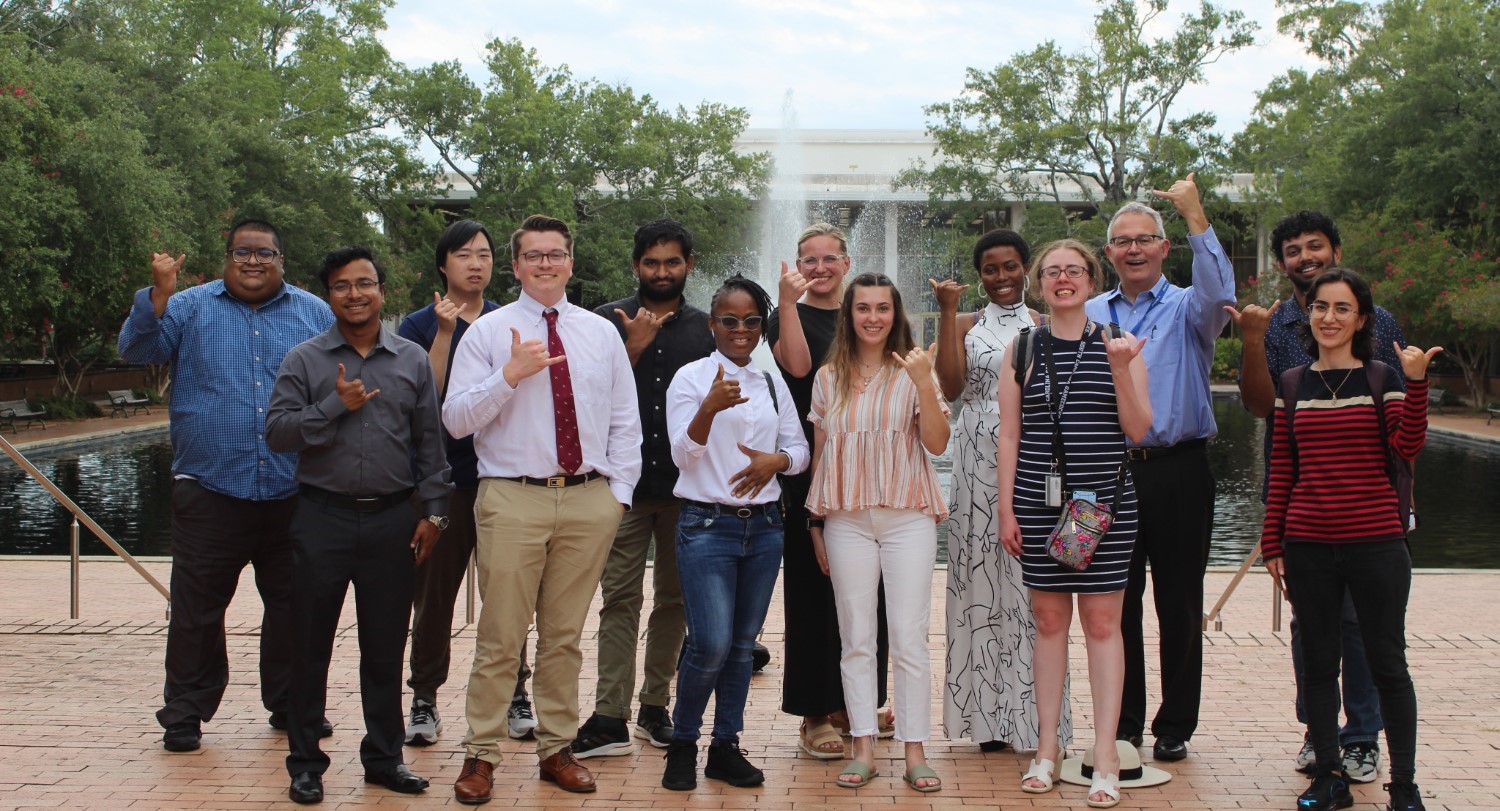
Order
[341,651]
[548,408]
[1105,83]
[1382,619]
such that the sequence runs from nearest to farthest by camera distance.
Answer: [1382,619]
[548,408]
[341,651]
[1105,83]

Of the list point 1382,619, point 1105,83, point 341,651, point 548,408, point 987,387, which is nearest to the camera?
point 1382,619

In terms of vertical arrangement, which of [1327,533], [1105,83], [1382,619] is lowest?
[1382,619]

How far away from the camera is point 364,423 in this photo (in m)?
4.96

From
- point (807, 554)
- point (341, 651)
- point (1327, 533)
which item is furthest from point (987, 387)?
point (341, 651)

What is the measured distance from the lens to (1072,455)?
16.1 feet

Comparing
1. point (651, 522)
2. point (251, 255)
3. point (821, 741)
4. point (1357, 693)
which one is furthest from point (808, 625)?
point (251, 255)

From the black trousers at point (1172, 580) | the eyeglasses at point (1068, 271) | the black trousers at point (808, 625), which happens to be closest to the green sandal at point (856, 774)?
the black trousers at point (808, 625)

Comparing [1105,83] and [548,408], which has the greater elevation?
[1105,83]

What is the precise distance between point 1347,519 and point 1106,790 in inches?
50.7

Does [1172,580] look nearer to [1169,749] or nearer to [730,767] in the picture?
[1169,749]

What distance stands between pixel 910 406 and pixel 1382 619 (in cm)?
182

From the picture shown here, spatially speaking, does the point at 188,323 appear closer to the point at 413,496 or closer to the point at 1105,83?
the point at 413,496

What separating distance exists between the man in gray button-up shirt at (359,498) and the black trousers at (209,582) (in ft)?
2.23

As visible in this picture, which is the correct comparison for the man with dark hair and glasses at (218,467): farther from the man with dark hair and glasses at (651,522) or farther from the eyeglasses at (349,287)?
the man with dark hair and glasses at (651,522)
